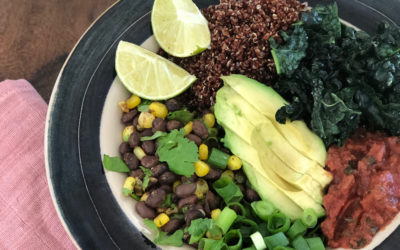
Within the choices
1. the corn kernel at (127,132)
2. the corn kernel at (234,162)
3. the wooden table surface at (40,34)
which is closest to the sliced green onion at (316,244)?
the corn kernel at (234,162)

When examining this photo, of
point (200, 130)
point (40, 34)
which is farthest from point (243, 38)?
point (40, 34)

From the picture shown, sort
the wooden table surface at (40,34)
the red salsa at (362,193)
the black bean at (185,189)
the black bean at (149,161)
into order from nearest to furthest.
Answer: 1. the red salsa at (362,193)
2. the black bean at (185,189)
3. the black bean at (149,161)
4. the wooden table surface at (40,34)

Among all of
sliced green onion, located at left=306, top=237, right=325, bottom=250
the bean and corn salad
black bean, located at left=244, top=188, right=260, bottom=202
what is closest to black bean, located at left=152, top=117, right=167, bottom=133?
the bean and corn salad

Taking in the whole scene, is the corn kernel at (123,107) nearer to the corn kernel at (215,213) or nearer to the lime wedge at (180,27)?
the lime wedge at (180,27)

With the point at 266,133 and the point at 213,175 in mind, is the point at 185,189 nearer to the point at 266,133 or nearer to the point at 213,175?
the point at 213,175

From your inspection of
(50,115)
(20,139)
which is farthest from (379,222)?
(20,139)
